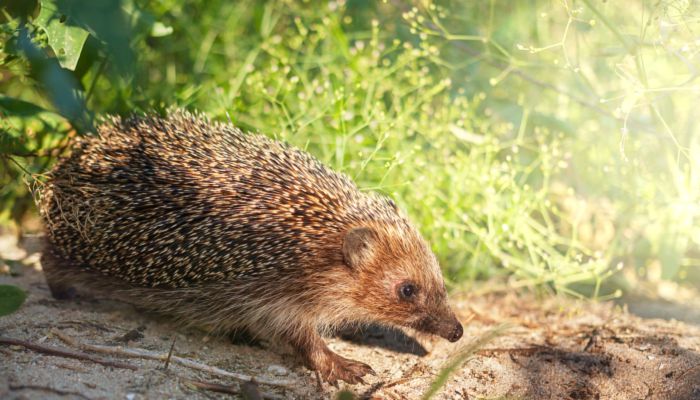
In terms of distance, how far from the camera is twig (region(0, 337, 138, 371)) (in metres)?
3.66

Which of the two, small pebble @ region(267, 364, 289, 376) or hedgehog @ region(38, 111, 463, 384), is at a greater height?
hedgehog @ region(38, 111, 463, 384)

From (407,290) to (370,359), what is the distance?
0.55 m

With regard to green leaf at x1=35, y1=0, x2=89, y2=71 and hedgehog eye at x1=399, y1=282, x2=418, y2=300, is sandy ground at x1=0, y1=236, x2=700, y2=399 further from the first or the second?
green leaf at x1=35, y1=0, x2=89, y2=71

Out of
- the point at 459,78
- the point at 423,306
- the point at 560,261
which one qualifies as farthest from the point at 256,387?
the point at 459,78

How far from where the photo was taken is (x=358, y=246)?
172 inches

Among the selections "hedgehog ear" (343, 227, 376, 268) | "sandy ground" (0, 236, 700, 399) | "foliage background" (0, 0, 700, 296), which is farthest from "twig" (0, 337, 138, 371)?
"hedgehog ear" (343, 227, 376, 268)

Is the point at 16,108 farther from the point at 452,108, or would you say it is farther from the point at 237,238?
the point at 452,108

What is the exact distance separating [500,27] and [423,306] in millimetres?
3535

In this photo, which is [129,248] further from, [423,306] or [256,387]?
[423,306]

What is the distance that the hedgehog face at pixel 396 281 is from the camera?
14.4 feet

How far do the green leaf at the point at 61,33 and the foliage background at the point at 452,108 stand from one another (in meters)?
0.01

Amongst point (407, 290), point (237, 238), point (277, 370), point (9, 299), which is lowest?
point (277, 370)

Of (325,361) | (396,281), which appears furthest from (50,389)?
(396,281)

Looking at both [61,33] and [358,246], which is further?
[358,246]
